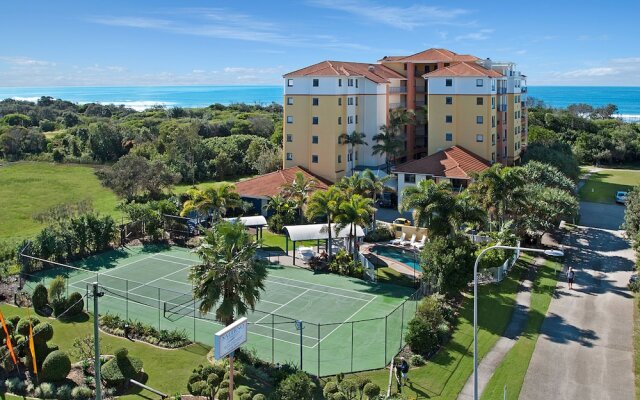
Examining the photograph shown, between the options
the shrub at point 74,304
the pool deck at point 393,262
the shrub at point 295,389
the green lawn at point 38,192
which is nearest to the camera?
the shrub at point 295,389

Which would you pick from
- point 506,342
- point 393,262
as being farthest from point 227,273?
point 393,262

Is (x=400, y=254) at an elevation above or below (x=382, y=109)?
below

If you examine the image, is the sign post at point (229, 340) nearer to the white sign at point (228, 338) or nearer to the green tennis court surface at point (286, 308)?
the white sign at point (228, 338)

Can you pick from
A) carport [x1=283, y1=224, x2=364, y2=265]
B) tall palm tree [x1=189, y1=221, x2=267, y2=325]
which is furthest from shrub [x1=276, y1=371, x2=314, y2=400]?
carport [x1=283, y1=224, x2=364, y2=265]

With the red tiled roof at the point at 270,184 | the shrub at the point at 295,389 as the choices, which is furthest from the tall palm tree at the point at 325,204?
the shrub at the point at 295,389

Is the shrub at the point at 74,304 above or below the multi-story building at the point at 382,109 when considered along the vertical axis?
below

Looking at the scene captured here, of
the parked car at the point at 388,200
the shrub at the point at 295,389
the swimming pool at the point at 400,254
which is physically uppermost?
the parked car at the point at 388,200

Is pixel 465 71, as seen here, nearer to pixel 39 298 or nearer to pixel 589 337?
pixel 589 337
